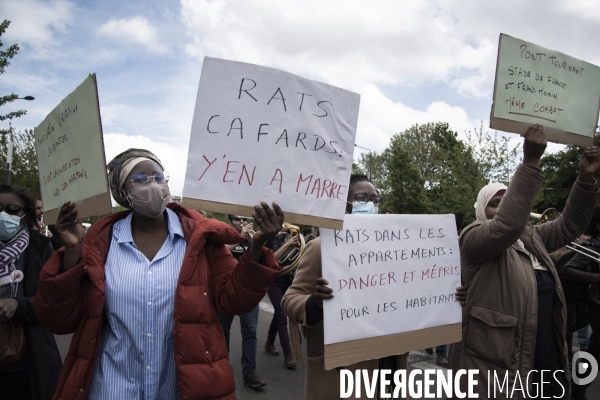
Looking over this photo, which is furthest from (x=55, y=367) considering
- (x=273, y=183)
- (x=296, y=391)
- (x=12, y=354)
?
(x=296, y=391)

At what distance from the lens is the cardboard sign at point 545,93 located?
8.25ft

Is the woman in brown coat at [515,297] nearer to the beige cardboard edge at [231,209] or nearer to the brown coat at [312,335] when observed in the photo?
the brown coat at [312,335]

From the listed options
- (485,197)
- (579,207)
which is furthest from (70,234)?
(579,207)

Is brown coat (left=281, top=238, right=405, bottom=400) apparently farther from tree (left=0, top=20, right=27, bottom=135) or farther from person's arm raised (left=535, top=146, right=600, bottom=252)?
tree (left=0, top=20, right=27, bottom=135)

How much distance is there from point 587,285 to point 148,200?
4933mm

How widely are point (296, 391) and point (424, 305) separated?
119 inches

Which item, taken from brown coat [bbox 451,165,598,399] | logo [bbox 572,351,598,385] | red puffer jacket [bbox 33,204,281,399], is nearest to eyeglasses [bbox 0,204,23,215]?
red puffer jacket [bbox 33,204,281,399]

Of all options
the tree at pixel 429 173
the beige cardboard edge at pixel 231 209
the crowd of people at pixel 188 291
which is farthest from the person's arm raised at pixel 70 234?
the tree at pixel 429 173

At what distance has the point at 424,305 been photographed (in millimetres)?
2277

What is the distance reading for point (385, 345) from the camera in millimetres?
2143

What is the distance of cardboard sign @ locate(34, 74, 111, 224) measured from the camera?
6.28ft

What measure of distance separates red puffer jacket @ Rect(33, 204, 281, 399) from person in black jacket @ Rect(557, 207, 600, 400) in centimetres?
427

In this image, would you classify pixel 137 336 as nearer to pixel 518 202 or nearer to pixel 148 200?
pixel 148 200

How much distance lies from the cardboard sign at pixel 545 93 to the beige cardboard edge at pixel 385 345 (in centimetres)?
122
